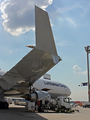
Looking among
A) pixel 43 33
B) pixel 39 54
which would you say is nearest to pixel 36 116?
pixel 39 54

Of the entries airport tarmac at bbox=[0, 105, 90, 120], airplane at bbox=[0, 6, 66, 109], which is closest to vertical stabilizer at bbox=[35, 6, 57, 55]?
airplane at bbox=[0, 6, 66, 109]

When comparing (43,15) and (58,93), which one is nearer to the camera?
(43,15)

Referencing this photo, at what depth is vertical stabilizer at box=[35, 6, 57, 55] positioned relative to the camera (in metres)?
8.16

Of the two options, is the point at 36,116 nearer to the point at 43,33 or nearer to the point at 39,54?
the point at 39,54

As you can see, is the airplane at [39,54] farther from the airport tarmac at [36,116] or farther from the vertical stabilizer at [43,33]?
the airport tarmac at [36,116]

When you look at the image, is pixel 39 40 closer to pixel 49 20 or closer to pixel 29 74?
pixel 49 20

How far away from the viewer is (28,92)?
15.6 m

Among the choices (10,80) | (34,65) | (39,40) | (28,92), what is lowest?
(28,92)

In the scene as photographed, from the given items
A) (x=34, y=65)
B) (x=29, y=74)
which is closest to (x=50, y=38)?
(x=34, y=65)

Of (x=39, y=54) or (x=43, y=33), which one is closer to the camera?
(x=43, y=33)

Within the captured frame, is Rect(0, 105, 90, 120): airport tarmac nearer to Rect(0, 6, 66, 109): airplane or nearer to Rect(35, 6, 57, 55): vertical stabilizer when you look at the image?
Rect(0, 6, 66, 109): airplane

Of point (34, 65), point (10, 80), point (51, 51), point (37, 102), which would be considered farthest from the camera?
point (37, 102)

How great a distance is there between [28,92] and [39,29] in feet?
29.6

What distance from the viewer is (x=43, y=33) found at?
27.9ft
